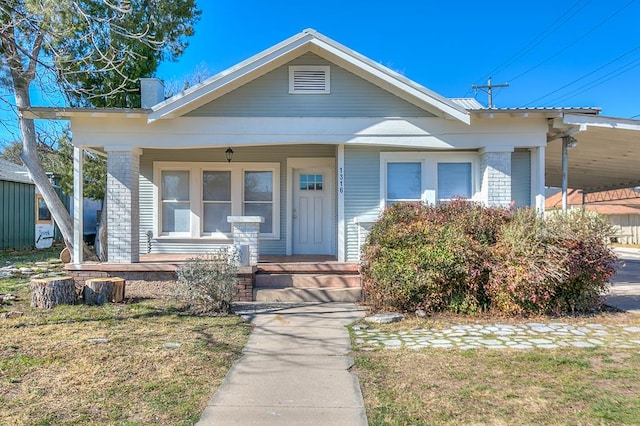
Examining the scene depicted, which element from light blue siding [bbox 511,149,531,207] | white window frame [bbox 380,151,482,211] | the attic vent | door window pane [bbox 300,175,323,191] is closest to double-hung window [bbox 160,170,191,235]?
door window pane [bbox 300,175,323,191]

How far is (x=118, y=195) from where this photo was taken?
30.6 feet

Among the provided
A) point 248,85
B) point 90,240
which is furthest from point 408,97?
point 90,240

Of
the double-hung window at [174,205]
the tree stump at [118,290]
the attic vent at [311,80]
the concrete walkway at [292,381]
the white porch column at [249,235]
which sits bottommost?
the concrete walkway at [292,381]

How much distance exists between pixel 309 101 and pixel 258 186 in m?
2.89

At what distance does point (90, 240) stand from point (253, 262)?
46.2 feet

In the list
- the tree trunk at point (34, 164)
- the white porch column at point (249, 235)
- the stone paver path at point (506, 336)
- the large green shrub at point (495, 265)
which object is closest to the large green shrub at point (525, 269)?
the large green shrub at point (495, 265)

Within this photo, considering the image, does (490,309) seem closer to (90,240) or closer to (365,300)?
(365,300)

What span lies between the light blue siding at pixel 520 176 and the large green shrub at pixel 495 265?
2.53m

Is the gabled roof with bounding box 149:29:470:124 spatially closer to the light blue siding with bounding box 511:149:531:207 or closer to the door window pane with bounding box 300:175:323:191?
the light blue siding with bounding box 511:149:531:207

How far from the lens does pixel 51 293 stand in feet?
24.9

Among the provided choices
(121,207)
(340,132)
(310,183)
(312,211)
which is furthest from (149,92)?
(312,211)

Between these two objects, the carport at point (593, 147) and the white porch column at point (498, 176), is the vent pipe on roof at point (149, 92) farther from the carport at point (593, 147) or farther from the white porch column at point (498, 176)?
the carport at point (593, 147)

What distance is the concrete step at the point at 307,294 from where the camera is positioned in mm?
8570

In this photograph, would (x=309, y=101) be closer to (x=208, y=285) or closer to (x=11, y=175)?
(x=208, y=285)
